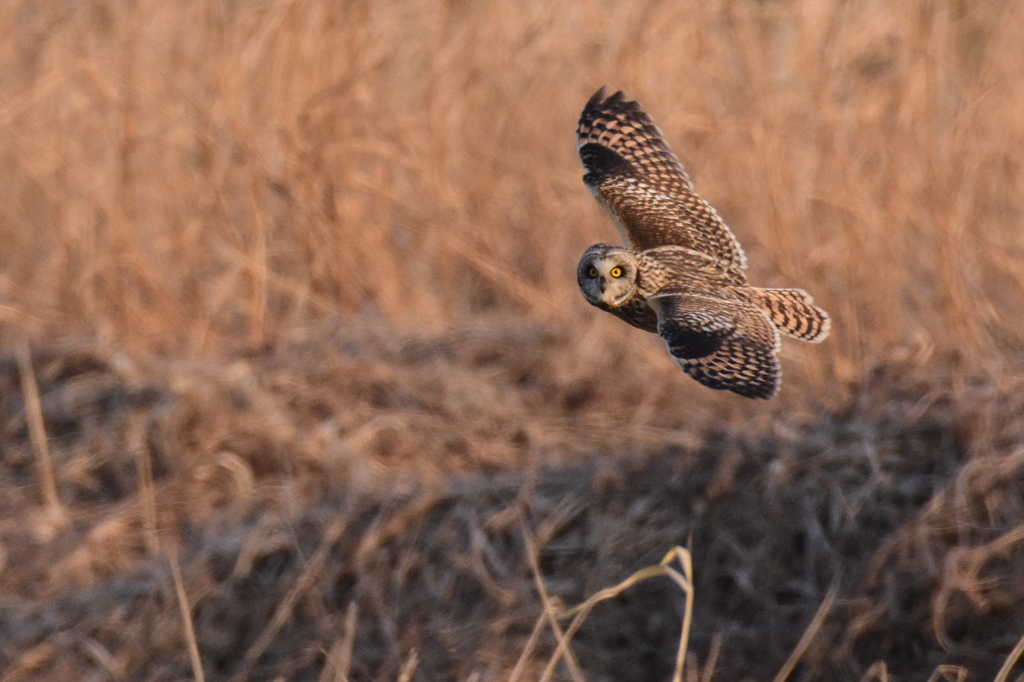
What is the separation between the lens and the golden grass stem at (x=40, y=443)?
3.86 metres

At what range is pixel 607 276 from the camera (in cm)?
181

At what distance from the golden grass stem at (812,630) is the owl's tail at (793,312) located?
2.93 feet

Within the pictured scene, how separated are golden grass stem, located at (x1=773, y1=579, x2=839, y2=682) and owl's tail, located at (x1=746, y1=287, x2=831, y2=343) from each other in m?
0.89

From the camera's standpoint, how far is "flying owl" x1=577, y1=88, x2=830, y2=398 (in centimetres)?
166

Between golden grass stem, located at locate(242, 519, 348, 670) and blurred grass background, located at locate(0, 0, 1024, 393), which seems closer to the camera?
golden grass stem, located at locate(242, 519, 348, 670)

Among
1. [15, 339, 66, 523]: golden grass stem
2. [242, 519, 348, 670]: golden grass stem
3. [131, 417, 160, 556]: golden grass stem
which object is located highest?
[242, 519, 348, 670]: golden grass stem

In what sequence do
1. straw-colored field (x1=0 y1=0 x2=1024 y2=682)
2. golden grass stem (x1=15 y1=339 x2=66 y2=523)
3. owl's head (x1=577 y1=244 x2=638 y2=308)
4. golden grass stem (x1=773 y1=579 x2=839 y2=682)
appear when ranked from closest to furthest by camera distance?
1. owl's head (x1=577 y1=244 x2=638 y2=308)
2. golden grass stem (x1=773 y1=579 x2=839 y2=682)
3. straw-colored field (x1=0 y1=0 x2=1024 y2=682)
4. golden grass stem (x1=15 y1=339 x2=66 y2=523)

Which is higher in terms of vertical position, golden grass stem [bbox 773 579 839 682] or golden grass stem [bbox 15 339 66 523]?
golden grass stem [bbox 773 579 839 682]

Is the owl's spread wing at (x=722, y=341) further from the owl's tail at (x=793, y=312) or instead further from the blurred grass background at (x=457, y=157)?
the blurred grass background at (x=457, y=157)

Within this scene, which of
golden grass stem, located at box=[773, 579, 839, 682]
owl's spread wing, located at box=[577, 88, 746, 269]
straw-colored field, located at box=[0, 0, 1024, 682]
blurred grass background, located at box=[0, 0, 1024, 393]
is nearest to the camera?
owl's spread wing, located at box=[577, 88, 746, 269]

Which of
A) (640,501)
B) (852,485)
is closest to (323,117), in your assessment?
(640,501)

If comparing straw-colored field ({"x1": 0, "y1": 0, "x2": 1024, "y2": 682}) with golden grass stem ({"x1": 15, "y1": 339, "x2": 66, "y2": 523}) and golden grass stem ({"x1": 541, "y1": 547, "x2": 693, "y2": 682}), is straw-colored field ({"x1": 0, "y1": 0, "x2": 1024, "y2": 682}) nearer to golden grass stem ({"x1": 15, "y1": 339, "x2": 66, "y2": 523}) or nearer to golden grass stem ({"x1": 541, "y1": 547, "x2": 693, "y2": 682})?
golden grass stem ({"x1": 15, "y1": 339, "x2": 66, "y2": 523})

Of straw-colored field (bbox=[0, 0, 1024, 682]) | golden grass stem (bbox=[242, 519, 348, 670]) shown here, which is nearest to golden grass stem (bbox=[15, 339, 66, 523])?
straw-colored field (bbox=[0, 0, 1024, 682])

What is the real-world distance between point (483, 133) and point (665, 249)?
9.60ft
